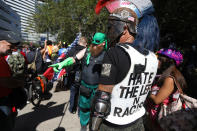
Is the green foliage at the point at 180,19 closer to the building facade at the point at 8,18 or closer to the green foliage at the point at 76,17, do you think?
the green foliage at the point at 76,17

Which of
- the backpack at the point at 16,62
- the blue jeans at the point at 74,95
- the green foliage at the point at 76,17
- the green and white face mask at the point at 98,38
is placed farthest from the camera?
the green foliage at the point at 76,17

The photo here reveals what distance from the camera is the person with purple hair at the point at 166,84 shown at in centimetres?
201

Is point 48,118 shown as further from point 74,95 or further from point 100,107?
point 100,107

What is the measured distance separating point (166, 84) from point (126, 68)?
1.00 m

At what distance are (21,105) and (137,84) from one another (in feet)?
5.89

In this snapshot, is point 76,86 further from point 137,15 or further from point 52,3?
point 52,3

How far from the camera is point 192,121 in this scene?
2.09 metres

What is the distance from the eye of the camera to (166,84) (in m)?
2.02

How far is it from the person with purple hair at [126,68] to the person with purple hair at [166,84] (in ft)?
1.79

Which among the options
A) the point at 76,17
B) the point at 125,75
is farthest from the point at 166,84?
the point at 76,17

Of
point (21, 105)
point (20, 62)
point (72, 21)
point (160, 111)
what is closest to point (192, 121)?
point (160, 111)

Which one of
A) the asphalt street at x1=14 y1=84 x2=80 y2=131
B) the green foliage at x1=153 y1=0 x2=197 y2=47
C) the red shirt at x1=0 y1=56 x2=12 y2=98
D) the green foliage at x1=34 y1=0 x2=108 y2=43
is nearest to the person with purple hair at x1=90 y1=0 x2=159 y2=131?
the red shirt at x1=0 y1=56 x2=12 y2=98

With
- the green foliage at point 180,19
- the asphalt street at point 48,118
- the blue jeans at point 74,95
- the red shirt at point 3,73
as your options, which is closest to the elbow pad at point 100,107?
the red shirt at point 3,73

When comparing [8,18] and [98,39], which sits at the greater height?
[8,18]
